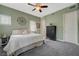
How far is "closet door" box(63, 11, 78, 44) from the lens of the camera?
6.01ft

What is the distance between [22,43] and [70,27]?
3.69 ft

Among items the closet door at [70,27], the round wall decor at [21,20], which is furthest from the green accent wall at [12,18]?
the closet door at [70,27]

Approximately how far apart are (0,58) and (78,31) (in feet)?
5.66

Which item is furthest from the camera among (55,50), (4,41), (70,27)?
(70,27)

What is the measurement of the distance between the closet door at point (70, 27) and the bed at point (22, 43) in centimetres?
60

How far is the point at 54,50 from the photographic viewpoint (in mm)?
1787

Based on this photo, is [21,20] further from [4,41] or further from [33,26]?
[4,41]

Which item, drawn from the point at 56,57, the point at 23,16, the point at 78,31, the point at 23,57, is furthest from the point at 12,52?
the point at 78,31

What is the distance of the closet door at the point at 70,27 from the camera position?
183cm

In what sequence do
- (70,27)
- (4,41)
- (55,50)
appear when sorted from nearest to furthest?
(4,41) < (55,50) < (70,27)

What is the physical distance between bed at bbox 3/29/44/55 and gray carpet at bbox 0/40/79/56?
0.31 ft

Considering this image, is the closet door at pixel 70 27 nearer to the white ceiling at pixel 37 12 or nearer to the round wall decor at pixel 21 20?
the white ceiling at pixel 37 12

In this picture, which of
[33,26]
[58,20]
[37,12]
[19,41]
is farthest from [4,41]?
[58,20]

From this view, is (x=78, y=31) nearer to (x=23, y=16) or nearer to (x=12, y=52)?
(x=23, y=16)
